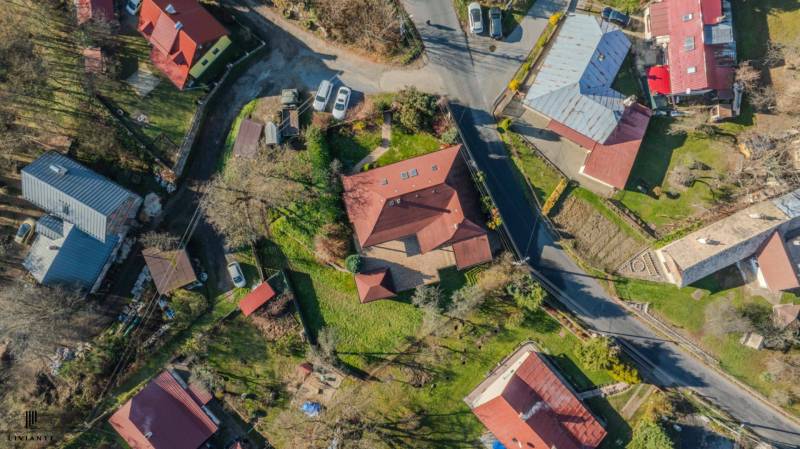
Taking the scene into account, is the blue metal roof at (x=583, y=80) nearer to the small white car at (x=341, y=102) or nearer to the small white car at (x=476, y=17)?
the small white car at (x=476, y=17)

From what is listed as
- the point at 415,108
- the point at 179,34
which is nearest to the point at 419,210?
the point at 415,108

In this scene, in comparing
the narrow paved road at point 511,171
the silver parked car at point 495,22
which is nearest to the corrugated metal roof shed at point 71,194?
the narrow paved road at point 511,171

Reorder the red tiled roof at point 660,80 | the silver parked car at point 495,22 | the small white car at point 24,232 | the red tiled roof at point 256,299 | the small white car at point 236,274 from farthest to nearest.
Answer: the small white car at point 24,232 → the small white car at point 236,274 → the red tiled roof at point 256,299 → the silver parked car at point 495,22 → the red tiled roof at point 660,80

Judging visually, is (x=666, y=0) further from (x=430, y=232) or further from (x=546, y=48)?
(x=430, y=232)

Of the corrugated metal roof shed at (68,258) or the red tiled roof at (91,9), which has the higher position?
the red tiled roof at (91,9)

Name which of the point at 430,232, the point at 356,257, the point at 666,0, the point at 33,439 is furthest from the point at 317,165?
the point at 33,439
